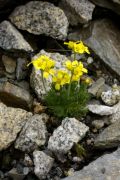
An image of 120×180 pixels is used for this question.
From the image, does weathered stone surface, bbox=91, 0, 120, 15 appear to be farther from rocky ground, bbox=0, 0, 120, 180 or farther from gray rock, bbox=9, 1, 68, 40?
gray rock, bbox=9, 1, 68, 40

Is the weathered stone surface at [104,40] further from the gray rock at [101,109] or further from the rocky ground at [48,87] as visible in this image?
the gray rock at [101,109]

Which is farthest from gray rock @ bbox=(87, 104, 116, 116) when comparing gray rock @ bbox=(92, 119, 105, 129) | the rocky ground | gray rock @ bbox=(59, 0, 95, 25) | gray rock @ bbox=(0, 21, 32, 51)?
gray rock @ bbox=(59, 0, 95, 25)

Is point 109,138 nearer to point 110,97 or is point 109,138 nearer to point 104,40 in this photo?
point 110,97

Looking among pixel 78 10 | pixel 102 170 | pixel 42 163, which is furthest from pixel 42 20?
pixel 102 170

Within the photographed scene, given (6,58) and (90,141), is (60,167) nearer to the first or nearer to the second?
(90,141)

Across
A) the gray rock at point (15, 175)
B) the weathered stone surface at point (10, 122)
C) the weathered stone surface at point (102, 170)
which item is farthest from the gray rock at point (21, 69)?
the weathered stone surface at point (102, 170)

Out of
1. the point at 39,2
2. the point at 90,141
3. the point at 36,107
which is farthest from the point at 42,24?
the point at 90,141
